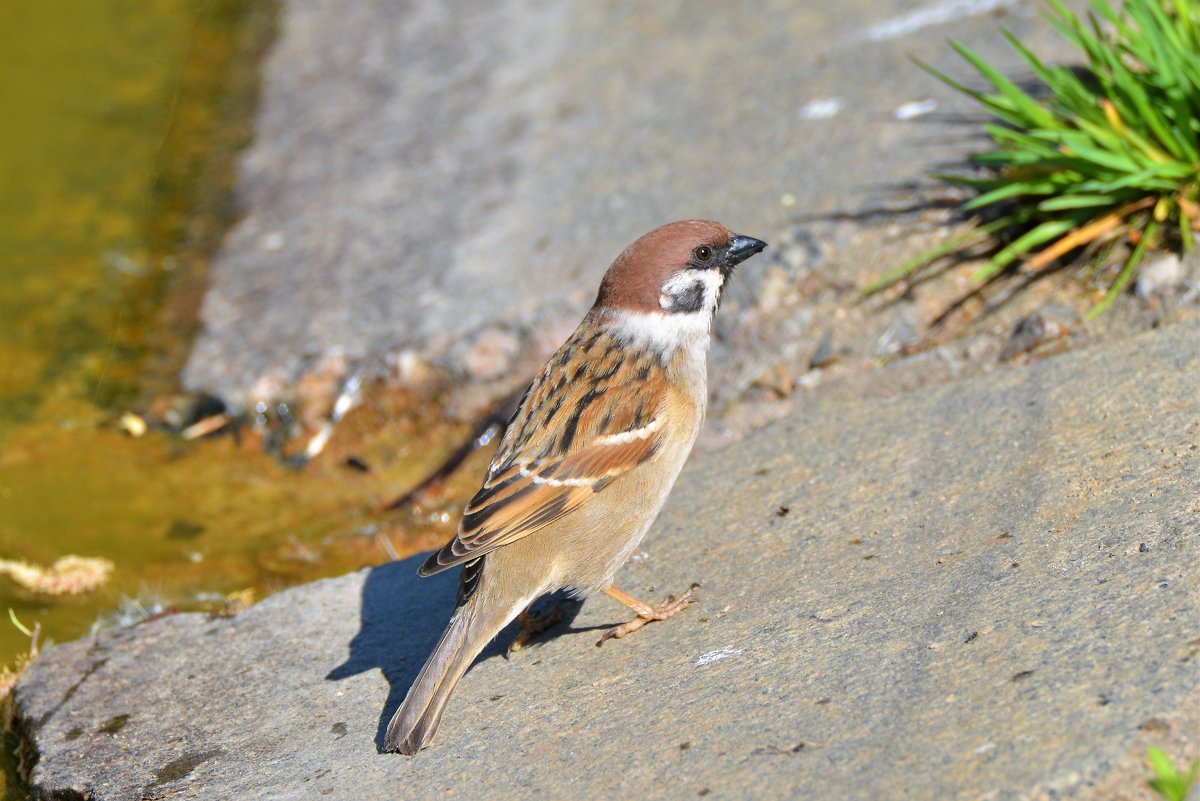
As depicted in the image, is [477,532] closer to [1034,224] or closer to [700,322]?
[700,322]

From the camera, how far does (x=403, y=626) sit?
3.99 metres

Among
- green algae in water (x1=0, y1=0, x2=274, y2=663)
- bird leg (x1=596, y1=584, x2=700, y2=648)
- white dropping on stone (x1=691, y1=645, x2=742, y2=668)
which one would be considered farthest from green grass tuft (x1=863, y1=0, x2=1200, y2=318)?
green algae in water (x1=0, y1=0, x2=274, y2=663)

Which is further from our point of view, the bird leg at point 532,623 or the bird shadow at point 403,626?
the bird leg at point 532,623

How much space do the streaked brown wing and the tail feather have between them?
0.17 meters

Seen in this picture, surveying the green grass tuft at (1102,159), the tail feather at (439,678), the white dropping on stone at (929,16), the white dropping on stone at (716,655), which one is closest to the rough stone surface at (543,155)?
the white dropping on stone at (929,16)

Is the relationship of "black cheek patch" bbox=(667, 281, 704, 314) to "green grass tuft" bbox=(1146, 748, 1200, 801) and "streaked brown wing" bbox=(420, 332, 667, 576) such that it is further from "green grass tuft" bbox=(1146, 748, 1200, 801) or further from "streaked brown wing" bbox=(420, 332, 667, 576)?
"green grass tuft" bbox=(1146, 748, 1200, 801)

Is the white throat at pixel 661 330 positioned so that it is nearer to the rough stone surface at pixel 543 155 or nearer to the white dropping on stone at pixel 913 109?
the rough stone surface at pixel 543 155

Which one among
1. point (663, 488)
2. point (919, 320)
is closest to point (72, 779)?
point (663, 488)

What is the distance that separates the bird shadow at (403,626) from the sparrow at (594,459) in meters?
0.26

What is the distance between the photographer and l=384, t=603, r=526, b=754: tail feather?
323 centimetres

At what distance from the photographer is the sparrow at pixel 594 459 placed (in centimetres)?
347

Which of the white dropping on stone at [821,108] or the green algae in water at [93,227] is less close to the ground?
the white dropping on stone at [821,108]

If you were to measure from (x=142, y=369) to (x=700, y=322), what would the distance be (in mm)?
3245

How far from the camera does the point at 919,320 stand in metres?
4.94
